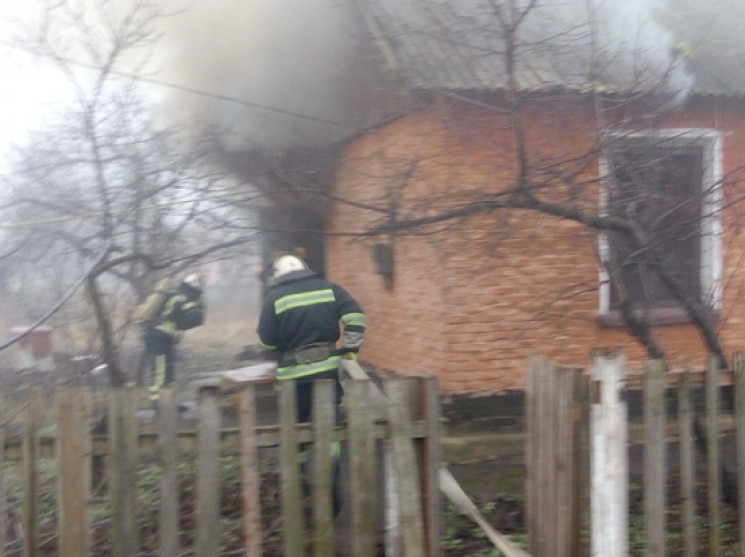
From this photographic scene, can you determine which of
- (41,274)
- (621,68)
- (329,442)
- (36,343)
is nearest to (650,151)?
(621,68)

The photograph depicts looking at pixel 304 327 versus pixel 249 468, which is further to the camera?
pixel 304 327

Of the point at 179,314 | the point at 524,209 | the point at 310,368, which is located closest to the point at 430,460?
the point at 524,209

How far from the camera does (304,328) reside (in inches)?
217

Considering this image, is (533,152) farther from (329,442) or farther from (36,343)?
(36,343)

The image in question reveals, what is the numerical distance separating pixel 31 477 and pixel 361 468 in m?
1.35

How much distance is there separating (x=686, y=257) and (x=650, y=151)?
210cm

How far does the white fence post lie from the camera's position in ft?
11.1

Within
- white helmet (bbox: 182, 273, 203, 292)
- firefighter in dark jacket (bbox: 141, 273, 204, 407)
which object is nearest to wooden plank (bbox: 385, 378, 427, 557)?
firefighter in dark jacket (bbox: 141, 273, 204, 407)

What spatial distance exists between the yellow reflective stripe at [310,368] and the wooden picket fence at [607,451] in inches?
80.1

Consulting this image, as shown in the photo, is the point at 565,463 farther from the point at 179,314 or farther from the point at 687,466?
the point at 179,314

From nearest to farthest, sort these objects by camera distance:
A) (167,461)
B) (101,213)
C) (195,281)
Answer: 1. (167,461)
2. (101,213)
3. (195,281)

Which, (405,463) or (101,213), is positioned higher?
(101,213)

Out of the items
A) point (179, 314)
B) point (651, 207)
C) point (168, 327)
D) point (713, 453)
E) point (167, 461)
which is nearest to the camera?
point (167, 461)

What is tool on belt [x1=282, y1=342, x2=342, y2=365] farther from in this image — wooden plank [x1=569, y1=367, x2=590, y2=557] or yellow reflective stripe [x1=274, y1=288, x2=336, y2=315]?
wooden plank [x1=569, y1=367, x2=590, y2=557]
